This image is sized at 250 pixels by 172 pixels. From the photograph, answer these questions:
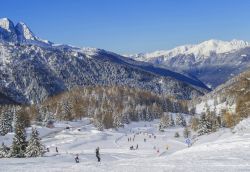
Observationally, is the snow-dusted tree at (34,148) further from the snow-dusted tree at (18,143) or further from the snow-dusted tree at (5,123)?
the snow-dusted tree at (5,123)

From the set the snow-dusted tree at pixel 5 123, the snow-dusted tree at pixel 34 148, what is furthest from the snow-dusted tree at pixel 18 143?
the snow-dusted tree at pixel 5 123

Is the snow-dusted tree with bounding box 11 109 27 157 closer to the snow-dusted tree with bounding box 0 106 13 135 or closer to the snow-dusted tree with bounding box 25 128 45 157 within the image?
the snow-dusted tree with bounding box 25 128 45 157

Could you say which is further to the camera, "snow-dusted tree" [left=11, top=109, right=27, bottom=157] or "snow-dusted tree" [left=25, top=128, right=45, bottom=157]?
"snow-dusted tree" [left=25, top=128, right=45, bottom=157]

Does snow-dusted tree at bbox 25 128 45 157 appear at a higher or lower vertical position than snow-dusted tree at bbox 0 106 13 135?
lower

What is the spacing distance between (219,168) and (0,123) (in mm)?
140509

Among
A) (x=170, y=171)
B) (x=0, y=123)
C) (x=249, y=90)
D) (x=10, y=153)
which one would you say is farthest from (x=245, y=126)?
(x=0, y=123)

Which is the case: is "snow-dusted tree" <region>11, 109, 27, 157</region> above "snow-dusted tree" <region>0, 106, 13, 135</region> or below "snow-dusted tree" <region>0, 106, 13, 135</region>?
below

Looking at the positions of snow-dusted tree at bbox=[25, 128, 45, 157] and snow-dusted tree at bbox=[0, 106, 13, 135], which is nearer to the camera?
snow-dusted tree at bbox=[25, 128, 45, 157]

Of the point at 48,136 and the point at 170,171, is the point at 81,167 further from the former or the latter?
the point at 48,136

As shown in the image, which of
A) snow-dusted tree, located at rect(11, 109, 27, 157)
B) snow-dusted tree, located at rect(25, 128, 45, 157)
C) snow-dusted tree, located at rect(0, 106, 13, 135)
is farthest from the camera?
snow-dusted tree, located at rect(0, 106, 13, 135)

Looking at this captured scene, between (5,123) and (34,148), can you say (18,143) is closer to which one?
(34,148)

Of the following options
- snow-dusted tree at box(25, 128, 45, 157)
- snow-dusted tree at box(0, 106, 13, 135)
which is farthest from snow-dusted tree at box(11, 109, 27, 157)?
snow-dusted tree at box(0, 106, 13, 135)

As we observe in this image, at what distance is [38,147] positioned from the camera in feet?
234

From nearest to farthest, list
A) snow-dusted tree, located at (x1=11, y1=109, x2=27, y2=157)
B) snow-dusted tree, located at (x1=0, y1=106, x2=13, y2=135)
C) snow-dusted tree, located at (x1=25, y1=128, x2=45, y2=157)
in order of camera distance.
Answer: snow-dusted tree, located at (x1=11, y1=109, x2=27, y2=157) → snow-dusted tree, located at (x1=25, y1=128, x2=45, y2=157) → snow-dusted tree, located at (x1=0, y1=106, x2=13, y2=135)
